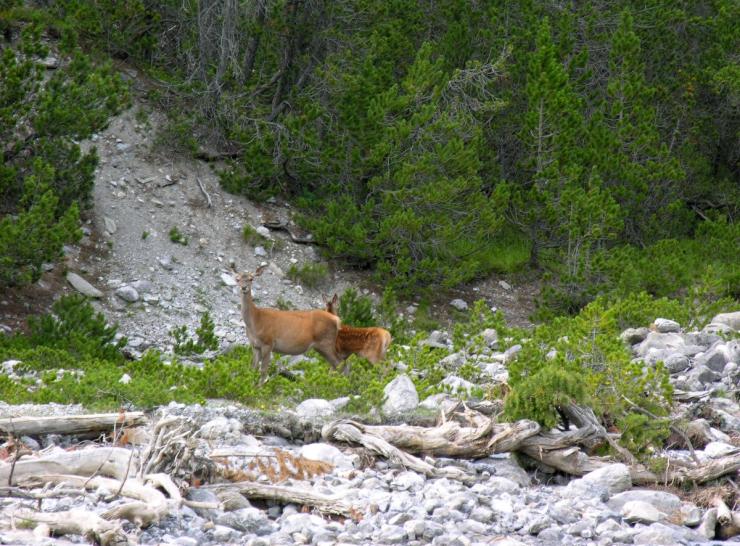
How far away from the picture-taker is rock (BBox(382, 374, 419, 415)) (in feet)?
37.2

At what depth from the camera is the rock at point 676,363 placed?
1430 cm

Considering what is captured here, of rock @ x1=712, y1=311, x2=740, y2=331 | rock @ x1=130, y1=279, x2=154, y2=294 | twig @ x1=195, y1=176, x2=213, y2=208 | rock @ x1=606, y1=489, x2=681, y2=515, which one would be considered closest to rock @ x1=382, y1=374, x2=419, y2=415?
rock @ x1=606, y1=489, x2=681, y2=515

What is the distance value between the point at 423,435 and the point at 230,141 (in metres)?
14.7

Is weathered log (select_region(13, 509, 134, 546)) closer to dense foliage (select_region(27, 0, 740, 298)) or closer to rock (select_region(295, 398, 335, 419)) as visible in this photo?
rock (select_region(295, 398, 335, 419))

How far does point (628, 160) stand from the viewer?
79.5ft

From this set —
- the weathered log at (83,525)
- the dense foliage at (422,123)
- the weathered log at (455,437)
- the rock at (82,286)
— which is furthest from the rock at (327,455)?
the dense foliage at (422,123)

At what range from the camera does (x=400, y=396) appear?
38.3ft

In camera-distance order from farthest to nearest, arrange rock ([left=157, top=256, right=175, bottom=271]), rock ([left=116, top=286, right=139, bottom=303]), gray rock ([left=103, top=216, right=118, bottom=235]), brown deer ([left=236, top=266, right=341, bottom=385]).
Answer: gray rock ([left=103, top=216, right=118, bottom=235])
rock ([left=157, top=256, right=175, bottom=271])
rock ([left=116, top=286, right=139, bottom=303])
brown deer ([left=236, top=266, right=341, bottom=385])

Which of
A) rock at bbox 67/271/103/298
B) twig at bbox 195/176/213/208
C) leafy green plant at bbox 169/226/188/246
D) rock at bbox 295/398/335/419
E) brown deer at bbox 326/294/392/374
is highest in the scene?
rock at bbox 295/398/335/419

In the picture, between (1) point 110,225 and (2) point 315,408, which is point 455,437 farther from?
(1) point 110,225

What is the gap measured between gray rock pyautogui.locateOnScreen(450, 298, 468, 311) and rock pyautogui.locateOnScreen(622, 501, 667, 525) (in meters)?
13.6

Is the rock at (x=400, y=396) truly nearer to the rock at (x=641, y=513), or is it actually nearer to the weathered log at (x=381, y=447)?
the weathered log at (x=381, y=447)

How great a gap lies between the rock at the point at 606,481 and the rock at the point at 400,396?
2363 mm

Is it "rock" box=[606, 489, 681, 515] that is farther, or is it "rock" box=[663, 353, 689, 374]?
"rock" box=[663, 353, 689, 374]
